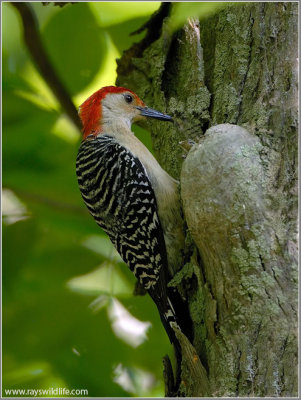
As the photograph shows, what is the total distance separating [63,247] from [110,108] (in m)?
1.00

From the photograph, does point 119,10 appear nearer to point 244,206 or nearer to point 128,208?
point 128,208

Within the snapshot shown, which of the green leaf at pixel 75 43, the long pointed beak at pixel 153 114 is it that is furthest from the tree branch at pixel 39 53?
the long pointed beak at pixel 153 114

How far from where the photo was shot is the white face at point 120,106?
382 cm

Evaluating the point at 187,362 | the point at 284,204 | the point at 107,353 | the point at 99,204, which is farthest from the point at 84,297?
the point at 284,204

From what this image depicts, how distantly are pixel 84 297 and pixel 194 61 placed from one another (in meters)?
1.62

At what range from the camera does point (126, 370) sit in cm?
347

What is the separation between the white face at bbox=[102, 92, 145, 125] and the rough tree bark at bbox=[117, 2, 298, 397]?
0.53 meters

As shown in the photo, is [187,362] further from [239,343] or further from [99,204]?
[99,204]

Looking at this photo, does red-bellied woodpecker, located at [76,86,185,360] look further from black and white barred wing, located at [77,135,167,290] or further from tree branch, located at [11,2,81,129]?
tree branch, located at [11,2,81,129]

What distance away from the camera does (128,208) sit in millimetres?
3348

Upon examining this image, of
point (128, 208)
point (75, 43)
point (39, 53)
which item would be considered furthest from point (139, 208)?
point (39, 53)

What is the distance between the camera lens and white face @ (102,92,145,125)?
12.5ft

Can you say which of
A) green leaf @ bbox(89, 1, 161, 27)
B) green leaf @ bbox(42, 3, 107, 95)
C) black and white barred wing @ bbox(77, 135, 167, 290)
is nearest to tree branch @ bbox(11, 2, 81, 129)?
green leaf @ bbox(42, 3, 107, 95)

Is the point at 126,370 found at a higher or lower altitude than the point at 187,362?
lower
